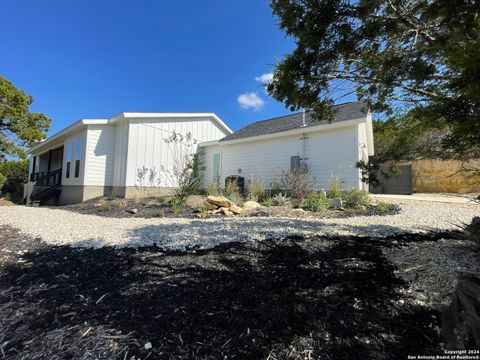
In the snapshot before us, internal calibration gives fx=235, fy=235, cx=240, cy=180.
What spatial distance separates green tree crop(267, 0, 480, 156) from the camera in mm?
1712

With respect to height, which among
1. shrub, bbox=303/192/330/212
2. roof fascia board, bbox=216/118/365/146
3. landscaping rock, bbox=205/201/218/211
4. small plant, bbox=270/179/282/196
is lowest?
landscaping rock, bbox=205/201/218/211

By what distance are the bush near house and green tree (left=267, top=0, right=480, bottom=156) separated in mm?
21090

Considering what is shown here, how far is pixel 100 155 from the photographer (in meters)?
11.5

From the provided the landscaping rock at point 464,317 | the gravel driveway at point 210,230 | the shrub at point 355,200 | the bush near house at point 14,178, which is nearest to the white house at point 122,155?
the gravel driveway at point 210,230

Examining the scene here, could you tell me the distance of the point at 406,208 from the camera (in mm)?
6473

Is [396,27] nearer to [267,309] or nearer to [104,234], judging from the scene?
[267,309]

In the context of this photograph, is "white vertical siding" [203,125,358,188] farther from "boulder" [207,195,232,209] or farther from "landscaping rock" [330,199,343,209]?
"boulder" [207,195,232,209]

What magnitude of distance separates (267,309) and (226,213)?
4.57 m

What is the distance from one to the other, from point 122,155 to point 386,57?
11.5 m

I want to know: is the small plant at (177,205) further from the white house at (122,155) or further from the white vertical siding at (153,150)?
the white vertical siding at (153,150)

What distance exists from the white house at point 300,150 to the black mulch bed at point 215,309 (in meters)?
6.01

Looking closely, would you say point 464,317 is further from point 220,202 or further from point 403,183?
point 403,183

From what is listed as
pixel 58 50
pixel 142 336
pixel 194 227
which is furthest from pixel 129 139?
pixel 142 336

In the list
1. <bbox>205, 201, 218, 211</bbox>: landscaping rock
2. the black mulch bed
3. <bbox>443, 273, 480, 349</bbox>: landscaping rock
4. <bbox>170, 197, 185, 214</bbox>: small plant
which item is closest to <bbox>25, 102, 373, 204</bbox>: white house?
<bbox>170, 197, 185, 214</bbox>: small plant
